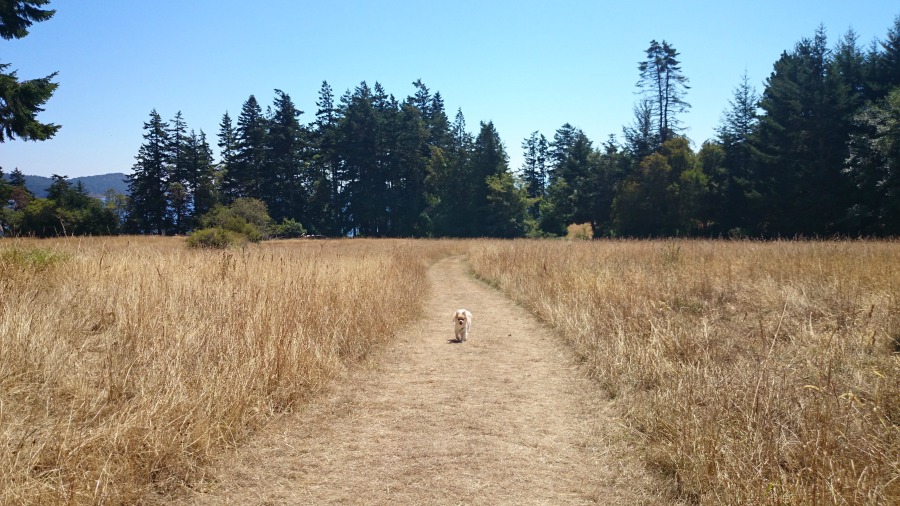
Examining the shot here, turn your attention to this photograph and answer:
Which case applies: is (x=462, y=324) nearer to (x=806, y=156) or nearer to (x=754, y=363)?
(x=754, y=363)

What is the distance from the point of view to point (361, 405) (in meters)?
4.66

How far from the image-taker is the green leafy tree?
1498 cm

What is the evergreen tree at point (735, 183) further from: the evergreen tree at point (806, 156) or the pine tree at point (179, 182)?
the pine tree at point (179, 182)

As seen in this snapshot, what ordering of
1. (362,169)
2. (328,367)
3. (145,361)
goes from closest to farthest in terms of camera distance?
1. (145,361)
2. (328,367)
3. (362,169)

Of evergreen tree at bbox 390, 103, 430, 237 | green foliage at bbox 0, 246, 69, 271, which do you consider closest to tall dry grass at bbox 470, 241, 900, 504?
green foliage at bbox 0, 246, 69, 271

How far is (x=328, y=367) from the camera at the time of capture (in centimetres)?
533

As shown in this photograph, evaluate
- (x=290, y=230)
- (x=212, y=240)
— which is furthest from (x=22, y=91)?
(x=290, y=230)

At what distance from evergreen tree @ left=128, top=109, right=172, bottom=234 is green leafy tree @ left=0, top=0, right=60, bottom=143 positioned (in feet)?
132

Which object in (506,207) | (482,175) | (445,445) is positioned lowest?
(445,445)

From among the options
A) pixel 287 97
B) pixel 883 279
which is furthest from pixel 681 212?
pixel 287 97

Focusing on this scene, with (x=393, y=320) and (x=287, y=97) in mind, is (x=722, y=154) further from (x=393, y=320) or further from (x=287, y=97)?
(x=287, y=97)

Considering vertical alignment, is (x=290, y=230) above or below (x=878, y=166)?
below

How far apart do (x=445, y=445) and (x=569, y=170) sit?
59177 mm

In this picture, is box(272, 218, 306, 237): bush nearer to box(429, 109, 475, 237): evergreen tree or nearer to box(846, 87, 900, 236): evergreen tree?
box(429, 109, 475, 237): evergreen tree
